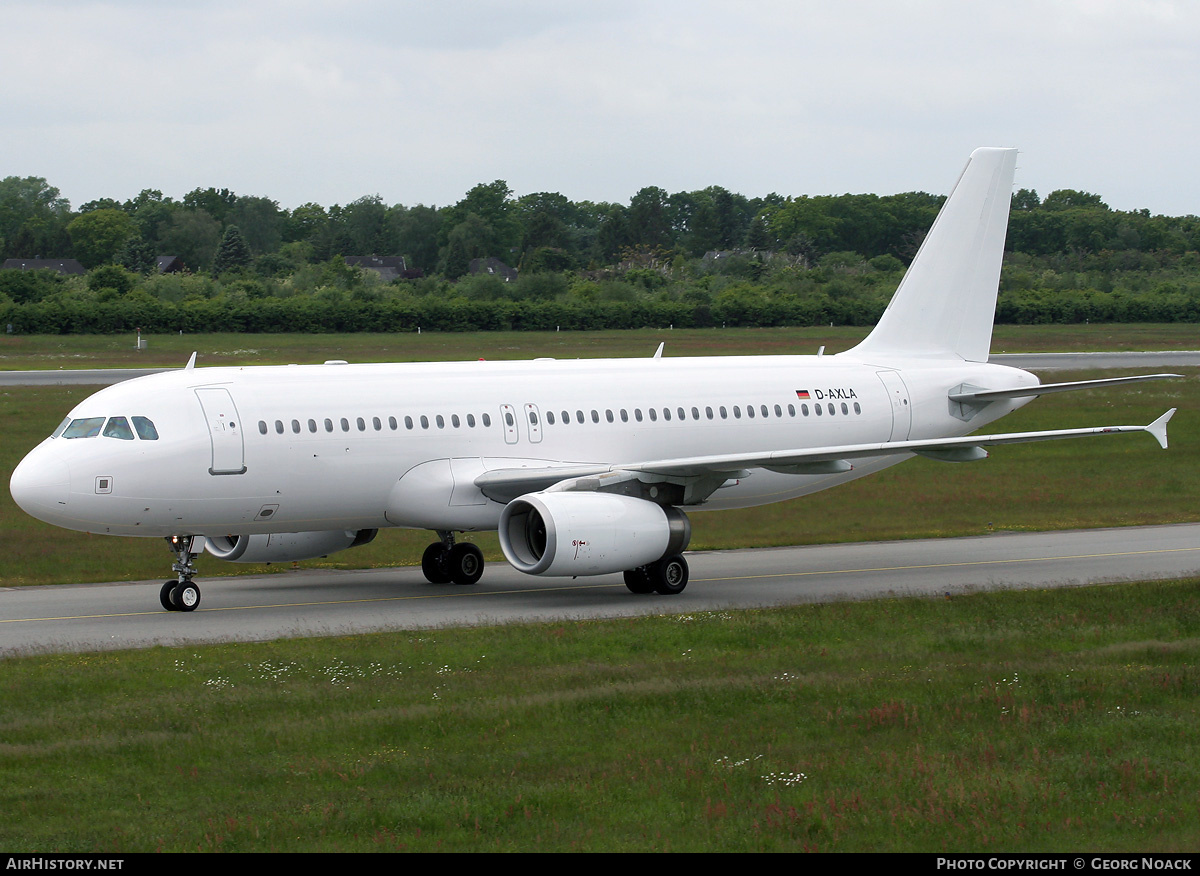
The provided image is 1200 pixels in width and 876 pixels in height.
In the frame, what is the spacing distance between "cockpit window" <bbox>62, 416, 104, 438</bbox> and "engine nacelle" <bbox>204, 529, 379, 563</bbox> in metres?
3.68

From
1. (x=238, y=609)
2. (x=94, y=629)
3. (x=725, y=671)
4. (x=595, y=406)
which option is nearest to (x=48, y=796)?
(x=725, y=671)

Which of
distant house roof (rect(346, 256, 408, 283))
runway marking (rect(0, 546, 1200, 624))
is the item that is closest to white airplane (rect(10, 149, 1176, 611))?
runway marking (rect(0, 546, 1200, 624))

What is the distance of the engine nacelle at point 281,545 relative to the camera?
27.0 m

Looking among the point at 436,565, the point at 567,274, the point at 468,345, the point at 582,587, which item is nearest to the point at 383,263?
the point at 567,274

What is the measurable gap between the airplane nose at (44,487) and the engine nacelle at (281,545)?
4.03 meters

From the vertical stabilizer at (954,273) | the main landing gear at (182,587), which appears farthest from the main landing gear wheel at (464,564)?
the vertical stabilizer at (954,273)

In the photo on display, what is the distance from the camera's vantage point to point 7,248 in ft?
618

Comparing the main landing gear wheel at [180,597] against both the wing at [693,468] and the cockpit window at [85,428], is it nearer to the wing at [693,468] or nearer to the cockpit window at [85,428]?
the cockpit window at [85,428]

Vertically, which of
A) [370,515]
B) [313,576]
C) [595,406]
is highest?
[595,406]

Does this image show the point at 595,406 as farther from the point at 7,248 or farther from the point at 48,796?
the point at 7,248

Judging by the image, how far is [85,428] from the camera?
23.5 m

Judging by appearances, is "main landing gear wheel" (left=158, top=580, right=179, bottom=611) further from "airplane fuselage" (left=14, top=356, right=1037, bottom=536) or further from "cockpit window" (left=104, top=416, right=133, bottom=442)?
"cockpit window" (left=104, top=416, right=133, bottom=442)

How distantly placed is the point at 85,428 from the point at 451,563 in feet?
23.2

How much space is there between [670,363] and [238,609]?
9740 millimetres
